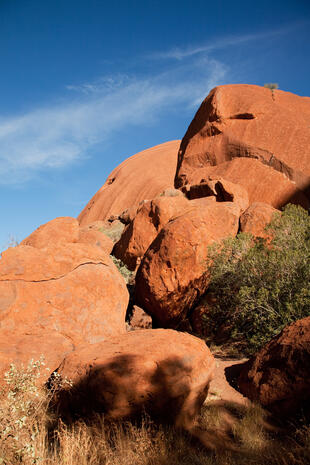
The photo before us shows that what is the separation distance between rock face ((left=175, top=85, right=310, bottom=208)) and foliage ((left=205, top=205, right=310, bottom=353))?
10.7ft

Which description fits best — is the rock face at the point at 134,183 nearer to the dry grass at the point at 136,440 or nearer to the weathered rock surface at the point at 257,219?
the weathered rock surface at the point at 257,219

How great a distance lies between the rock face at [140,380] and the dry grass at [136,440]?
0.52 ft

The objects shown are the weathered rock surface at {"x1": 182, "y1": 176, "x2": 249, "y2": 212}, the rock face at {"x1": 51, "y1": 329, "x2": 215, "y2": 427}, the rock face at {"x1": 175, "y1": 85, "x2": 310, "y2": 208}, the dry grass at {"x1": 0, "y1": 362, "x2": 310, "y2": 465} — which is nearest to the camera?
the dry grass at {"x1": 0, "y1": 362, "x2": 310, "y2": 465}

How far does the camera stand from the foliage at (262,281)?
6.87 meters

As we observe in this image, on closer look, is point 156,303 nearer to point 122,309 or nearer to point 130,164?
point 122,309

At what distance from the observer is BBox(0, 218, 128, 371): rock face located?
5.47m

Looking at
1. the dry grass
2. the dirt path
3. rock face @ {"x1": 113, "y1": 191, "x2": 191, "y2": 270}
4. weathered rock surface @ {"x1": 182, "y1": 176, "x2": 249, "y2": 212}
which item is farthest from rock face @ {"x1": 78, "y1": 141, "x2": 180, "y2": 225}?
the dry grass

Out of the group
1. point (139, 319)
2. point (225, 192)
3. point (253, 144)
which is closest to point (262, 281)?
point (139, 319)

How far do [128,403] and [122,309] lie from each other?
3.18 metres

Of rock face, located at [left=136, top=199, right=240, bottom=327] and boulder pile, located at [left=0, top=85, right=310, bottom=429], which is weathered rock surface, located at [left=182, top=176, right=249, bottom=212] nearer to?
boulder pile, located at [left=0, top=85, right=310, bottom=429]

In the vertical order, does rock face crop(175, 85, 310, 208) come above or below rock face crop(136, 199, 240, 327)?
above

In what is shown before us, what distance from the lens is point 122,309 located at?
23.3ft

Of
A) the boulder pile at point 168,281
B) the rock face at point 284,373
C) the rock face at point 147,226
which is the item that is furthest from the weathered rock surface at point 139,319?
the rock face at point 284,373

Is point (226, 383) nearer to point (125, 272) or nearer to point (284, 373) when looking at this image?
point (284, 373)
